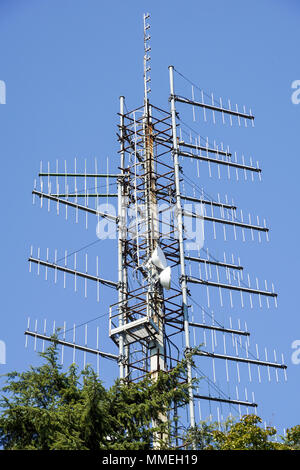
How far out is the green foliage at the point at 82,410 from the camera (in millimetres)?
28953

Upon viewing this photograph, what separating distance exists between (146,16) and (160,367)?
64.9 ft

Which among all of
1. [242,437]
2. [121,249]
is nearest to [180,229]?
[121,249]

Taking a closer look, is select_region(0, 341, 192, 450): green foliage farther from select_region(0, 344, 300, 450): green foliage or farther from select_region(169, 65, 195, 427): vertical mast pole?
select_region(169, 65, 195, 427): vertical mast pole

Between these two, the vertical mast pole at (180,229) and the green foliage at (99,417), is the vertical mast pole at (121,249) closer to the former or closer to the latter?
the vertical mast pole at (180,229)

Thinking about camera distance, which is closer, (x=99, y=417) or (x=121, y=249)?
(x=99, y=417)

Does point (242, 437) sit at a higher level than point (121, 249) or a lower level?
lower

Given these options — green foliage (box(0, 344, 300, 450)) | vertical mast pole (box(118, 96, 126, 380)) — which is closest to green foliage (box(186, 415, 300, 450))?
green foliage (box(0, 344, 300, 450))

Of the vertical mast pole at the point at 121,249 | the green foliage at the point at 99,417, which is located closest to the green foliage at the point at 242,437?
the green foliage at the point at 99,417

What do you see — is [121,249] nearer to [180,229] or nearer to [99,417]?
[180,229]

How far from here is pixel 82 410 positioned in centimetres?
2923

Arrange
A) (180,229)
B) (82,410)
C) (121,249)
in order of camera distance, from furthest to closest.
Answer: (121,249), (180,229), (82,410)

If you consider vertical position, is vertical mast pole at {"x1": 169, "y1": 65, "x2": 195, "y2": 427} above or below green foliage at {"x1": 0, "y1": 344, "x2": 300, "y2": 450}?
above

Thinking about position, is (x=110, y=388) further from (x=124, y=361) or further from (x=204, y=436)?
(x=124, y=361)

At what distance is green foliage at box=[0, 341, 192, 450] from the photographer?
29.0 metres
